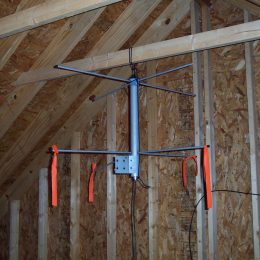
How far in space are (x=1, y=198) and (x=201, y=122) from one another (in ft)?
7.87

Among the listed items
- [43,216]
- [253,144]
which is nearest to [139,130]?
[253,144]

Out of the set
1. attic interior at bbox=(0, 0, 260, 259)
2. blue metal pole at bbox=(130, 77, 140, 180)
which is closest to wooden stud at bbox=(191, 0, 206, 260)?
attic interior at bbox=(0, 0, 260, 259)

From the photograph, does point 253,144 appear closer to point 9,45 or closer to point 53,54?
point 53,54

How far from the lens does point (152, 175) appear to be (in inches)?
130

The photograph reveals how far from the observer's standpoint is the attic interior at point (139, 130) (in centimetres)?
265

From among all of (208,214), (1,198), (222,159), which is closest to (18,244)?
(1,198)

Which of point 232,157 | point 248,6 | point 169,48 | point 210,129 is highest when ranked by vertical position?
point 248,6

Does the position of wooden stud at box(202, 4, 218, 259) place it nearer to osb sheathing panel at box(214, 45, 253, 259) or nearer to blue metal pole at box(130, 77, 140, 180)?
osb sheathing panel at box(214, 45, 253, 259)

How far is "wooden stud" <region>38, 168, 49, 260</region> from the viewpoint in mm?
3801

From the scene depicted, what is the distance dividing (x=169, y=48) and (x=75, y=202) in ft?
6.80

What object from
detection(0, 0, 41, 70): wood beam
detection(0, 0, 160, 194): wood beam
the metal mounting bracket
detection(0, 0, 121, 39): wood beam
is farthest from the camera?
detection(0, 0, 160, 194): wood beam

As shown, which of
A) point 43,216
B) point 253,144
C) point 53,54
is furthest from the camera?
point 43,216

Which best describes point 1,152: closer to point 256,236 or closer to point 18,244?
point 18,244

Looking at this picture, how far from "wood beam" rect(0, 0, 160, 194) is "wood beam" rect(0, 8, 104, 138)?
232 millimetres
